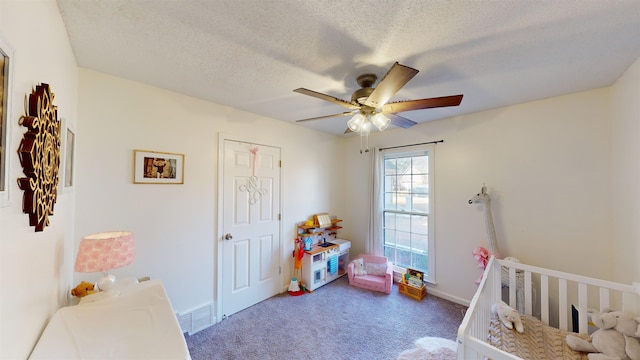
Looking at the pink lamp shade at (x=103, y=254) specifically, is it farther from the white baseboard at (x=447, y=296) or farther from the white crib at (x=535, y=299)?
the white baseboard at (x=447, y=296)

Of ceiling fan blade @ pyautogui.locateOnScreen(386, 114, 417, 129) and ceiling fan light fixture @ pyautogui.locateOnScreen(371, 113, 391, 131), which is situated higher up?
ceiling fan blade @ pyautogui.locateOnScreen(386, 114, 417, 129)

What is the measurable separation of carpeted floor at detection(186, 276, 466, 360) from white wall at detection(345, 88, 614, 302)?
26.0 inches

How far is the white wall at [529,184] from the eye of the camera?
2068 millimetres

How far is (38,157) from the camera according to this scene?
871 mm

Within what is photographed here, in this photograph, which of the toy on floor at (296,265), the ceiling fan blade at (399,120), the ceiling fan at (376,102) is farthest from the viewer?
the toy on floor at (296,265)

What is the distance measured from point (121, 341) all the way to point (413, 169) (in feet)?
10.9

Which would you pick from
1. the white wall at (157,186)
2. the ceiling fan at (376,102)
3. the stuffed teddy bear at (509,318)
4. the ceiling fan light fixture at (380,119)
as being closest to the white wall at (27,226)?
the white wall at (157,186)

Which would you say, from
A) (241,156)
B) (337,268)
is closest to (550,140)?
(337,268)

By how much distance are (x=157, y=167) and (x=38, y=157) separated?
4.29 feet

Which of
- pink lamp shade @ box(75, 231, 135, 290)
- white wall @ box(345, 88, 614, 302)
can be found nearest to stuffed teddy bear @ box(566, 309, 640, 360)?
white wall @ box(345, 88, 614, 302)

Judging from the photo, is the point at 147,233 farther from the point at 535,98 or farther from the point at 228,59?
the point at 535,98

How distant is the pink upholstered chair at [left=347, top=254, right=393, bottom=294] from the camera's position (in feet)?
10.1

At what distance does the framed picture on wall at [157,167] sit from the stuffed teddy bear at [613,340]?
3.34m

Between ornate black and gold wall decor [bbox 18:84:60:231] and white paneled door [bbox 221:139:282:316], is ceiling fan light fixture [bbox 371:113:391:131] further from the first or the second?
ornate black and gold wall decor [bbox 18:84:60:231]
